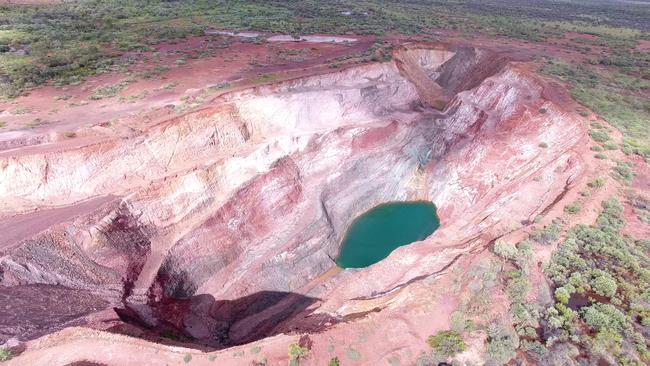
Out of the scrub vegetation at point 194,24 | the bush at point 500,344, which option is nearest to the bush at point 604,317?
the bush at point 500,344

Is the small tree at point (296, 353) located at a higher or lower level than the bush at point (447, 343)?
lower

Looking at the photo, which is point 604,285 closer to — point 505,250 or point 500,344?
point 505,250

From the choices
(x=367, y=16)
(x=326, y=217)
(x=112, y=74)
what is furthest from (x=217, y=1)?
(x=326, y=217)

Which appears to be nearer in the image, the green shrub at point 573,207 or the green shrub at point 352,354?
the green shrub at point 352,354

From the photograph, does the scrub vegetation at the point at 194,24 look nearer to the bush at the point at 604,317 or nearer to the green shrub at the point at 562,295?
the green shrub at the point at 562,295

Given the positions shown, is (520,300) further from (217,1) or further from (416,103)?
(217,1)

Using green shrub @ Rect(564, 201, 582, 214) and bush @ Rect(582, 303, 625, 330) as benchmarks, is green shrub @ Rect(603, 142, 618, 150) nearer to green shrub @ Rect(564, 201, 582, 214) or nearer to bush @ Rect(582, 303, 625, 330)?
green shrub @ Rect(564, 201, 582, 214)
